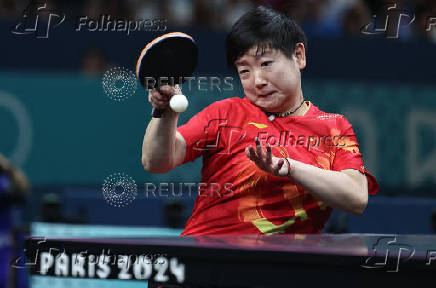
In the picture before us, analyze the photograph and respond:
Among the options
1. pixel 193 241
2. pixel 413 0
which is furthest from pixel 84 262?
pixel 413 0

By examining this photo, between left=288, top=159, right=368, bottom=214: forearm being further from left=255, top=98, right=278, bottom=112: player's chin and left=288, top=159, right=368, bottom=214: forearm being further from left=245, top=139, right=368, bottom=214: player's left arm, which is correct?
→ left=255, top=98, right=278, bottom=112: player's chin

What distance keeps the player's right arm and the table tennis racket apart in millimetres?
24

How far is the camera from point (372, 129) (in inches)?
253

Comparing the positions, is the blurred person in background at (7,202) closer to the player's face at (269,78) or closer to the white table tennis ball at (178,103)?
the player's face at (269,78)

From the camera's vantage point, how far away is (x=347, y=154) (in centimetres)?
222

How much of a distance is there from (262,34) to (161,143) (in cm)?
46

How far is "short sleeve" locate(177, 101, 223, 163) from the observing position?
2209 mm

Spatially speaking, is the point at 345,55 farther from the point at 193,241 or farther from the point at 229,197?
the point at 193,241

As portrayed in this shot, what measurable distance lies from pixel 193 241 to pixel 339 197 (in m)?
0.57

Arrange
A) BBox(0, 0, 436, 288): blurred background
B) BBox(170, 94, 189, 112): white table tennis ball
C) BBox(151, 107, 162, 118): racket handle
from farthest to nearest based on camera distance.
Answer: BBox(0, 0, 436, 288): blurred background < BBox(151, 107, 162, 118): racket handle < BBox(170, 94, 189, 112): white table tennis ball

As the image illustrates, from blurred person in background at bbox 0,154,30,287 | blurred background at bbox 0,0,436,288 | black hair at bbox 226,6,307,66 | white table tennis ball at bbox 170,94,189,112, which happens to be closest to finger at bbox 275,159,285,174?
white table tennis ball at bbox 170,94,189,112

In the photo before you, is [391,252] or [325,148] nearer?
[391,252]

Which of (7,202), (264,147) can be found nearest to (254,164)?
(264,147)

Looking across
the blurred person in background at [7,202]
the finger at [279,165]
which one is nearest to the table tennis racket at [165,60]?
the finger at [279,165]
